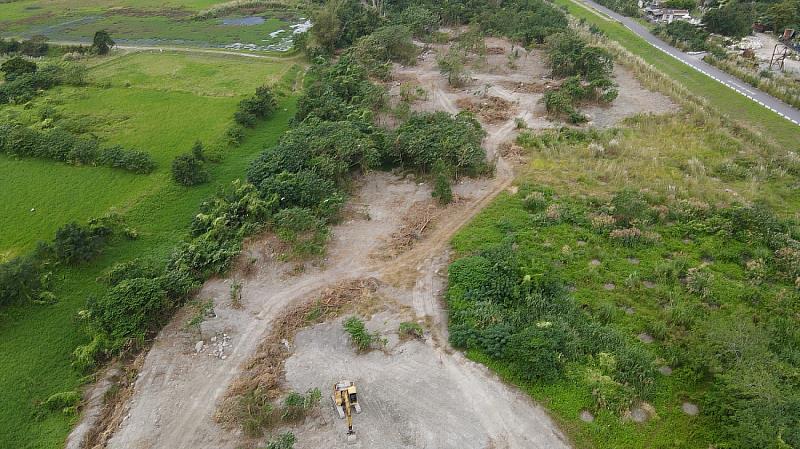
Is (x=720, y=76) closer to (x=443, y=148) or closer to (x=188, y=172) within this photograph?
(x=443, y=148)

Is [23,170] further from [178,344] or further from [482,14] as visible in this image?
[482,14]

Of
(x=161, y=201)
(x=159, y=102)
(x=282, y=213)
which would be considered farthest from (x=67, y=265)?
(x=159, y=102)

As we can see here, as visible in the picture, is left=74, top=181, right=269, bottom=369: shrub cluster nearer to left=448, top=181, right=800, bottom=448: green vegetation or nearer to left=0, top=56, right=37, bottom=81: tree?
left=448, top=181, right=800, bottom=448: green vegetation

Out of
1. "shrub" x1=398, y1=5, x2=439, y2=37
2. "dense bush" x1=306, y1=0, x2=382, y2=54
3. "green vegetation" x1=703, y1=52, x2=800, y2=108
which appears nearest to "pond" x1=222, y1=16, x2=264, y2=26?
"dense bush" x1=306, y1=0, x2=382, y2=54

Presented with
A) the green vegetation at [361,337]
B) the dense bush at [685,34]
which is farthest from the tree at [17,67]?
the dense bush at [685,34]

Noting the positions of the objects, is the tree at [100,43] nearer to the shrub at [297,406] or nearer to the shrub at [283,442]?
the shrub at [297,406]

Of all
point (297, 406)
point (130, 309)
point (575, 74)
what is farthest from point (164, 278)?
point (575, 74)
